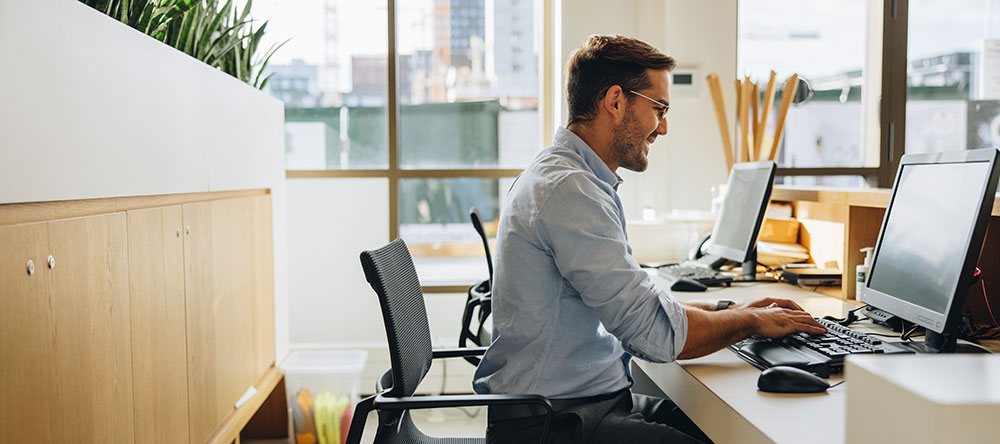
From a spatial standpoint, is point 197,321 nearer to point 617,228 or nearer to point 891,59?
point 617,228

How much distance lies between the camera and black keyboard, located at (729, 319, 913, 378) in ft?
4.59

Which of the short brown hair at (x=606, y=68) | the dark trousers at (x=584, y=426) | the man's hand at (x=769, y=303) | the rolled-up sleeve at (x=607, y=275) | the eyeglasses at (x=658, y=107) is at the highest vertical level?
the short brown hair at (x=606, y=68)

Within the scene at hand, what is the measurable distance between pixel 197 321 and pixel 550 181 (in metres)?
1.22

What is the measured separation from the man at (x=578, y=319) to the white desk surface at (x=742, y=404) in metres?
0.06

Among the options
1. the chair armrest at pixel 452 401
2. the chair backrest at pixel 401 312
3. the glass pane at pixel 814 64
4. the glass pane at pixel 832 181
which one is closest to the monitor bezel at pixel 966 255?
the chair armrest at pixel 452 401

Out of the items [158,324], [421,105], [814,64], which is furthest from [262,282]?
[814,64]

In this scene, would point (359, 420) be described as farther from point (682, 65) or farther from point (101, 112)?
point (682, 65)

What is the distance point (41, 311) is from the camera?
4.47ft

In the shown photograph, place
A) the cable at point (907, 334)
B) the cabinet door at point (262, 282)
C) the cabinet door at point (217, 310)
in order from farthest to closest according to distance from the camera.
Result: 1. the cabinet door at point (262, 282)
2. the cabinet door at point (217, 310)
3. the cable at point (907, 334)

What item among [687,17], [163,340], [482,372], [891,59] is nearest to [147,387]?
[163,340]

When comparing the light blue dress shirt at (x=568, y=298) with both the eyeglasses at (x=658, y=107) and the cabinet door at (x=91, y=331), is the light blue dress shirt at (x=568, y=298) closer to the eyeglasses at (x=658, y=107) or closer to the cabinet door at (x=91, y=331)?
the eyeglasses at (x=658, y=107)

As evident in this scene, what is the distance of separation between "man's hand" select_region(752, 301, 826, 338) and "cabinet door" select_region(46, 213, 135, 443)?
1.35 metres

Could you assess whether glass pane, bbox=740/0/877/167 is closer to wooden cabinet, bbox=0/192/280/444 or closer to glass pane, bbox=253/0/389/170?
glass pane, bbox=253/0/389/170

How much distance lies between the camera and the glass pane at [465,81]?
393cm
